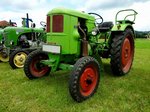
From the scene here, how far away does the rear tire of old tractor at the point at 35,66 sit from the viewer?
220 inches

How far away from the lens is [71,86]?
4051 mm

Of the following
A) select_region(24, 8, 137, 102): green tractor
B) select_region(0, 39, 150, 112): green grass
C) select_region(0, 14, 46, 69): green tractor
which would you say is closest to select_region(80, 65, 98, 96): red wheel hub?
select_region(24, 8, 137, 102): green tractor

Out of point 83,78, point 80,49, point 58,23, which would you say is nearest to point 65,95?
point 83,78

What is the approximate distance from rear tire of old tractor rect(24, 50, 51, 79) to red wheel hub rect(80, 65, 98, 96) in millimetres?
1713

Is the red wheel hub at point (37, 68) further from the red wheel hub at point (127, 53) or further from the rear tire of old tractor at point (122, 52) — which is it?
the red wheel hub at point (127, 53)

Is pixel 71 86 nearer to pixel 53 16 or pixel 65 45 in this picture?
pixel 65 45

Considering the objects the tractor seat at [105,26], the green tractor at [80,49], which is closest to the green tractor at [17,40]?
the tractor seat at [105,26]

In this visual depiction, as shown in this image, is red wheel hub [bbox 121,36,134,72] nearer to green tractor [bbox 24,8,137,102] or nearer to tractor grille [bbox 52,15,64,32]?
green tractor [bbox 24,8,137,102]

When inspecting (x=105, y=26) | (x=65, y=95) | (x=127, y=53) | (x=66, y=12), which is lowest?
(x=65, y=95)

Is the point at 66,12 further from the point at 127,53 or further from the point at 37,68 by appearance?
the point at 127,53

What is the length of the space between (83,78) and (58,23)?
1.27 meters

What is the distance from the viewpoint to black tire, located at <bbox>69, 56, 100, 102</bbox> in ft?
13.4

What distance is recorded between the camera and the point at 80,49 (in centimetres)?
507

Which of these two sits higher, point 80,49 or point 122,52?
point 80,49
